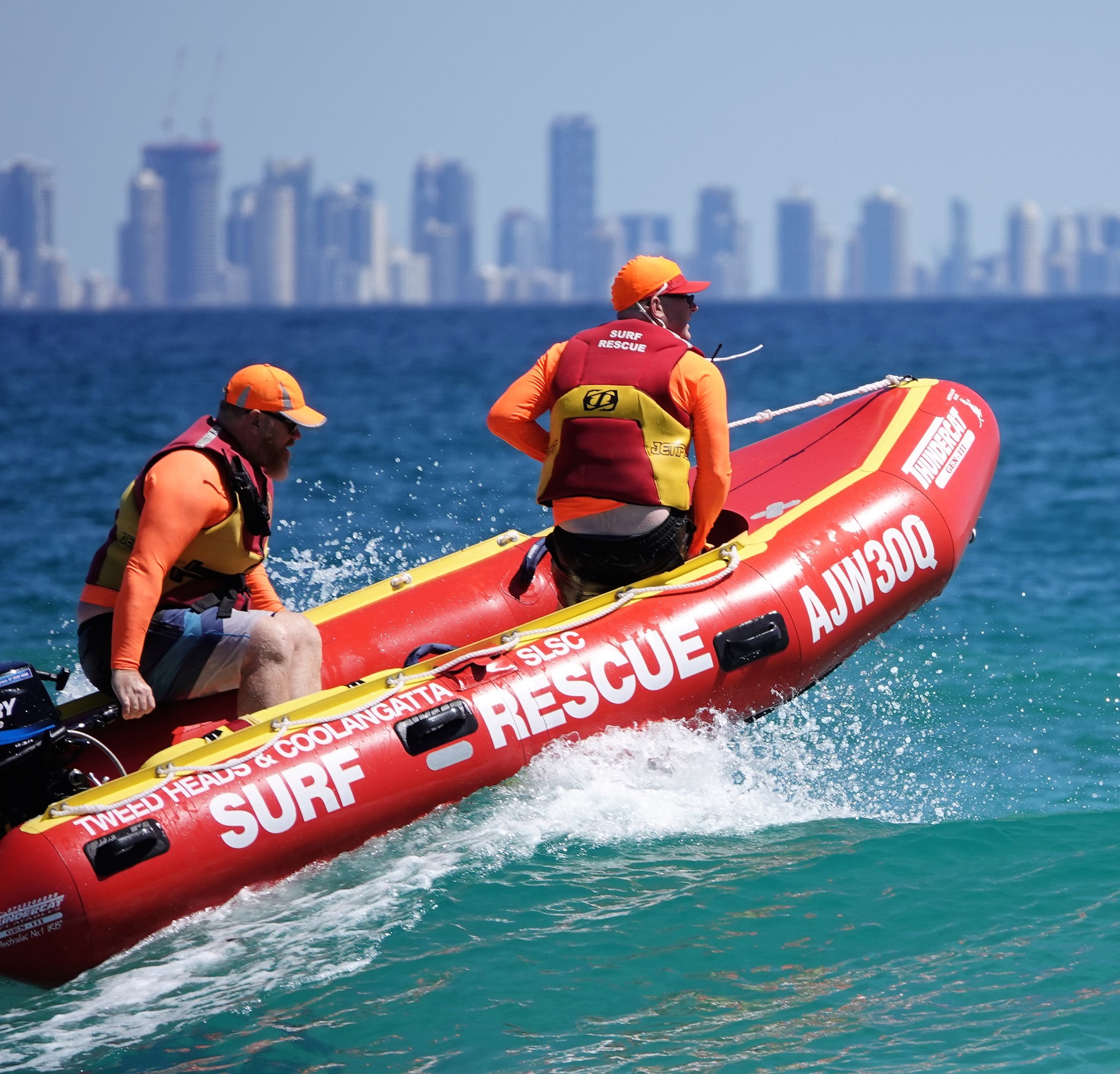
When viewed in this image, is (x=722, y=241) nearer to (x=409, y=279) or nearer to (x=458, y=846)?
(x=409, y=279)

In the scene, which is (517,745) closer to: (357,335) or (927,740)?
(927,740)

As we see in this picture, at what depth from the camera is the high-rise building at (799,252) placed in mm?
177750

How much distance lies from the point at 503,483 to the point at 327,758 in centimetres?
930

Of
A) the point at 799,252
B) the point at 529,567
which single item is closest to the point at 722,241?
the point at 799,252

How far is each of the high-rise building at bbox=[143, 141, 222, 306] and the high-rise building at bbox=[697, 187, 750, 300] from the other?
54.8 meters

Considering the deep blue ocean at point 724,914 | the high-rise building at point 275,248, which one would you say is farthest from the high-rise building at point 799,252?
the deep blue ocean at point 724,914

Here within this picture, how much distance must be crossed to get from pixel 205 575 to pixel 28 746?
0.66 metres

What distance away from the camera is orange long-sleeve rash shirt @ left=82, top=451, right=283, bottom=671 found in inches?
159

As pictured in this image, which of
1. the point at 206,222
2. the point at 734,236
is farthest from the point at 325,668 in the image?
the point at 734,236

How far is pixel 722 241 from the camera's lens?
18400cm

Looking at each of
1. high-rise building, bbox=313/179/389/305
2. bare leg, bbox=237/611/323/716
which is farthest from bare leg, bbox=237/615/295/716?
high-rise building, bbox=313/179/389/305

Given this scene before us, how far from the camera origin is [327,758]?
429 cm

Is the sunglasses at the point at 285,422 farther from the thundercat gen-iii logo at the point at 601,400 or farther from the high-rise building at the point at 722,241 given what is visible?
the high-rise building at the point at 722,241

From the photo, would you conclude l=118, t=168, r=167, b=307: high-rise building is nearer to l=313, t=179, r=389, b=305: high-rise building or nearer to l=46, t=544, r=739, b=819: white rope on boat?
l=313, t=179, r=389, b=305: high-rise building
